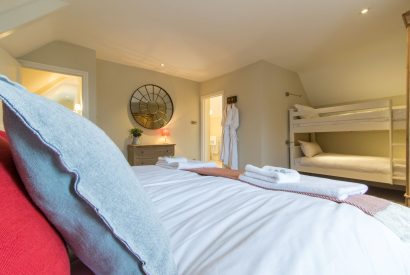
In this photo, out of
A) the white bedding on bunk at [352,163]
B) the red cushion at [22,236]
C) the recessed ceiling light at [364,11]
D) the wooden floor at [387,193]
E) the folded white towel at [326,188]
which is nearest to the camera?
the red cushion at [22,236]

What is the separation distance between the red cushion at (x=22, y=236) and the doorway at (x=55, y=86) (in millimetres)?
4241

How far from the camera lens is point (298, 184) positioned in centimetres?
116

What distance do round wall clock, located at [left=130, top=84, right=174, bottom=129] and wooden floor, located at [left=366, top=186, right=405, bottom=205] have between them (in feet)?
13.0

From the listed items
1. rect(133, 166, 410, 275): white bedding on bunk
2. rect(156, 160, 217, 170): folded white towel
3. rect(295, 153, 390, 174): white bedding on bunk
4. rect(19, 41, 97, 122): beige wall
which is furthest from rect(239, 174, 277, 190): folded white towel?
rect(19, 41, 97, 122): beige wall

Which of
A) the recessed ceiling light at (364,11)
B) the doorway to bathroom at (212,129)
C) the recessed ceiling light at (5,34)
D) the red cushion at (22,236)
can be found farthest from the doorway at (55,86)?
the recessed ceiling light at (364,11)

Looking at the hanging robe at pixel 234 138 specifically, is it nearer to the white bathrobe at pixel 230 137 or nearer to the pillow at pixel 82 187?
the white bathrobe at pixel 230 137

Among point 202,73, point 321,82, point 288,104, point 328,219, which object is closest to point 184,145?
point 202,73

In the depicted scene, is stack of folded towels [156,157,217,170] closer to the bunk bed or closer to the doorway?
the bunk bed

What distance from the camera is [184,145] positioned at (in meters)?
4.65

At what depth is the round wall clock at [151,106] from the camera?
13.2ft

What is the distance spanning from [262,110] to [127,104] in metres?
2.57

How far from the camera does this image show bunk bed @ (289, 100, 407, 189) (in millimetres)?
2824

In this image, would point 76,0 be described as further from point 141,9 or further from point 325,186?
point 325,186

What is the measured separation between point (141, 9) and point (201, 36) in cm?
89
